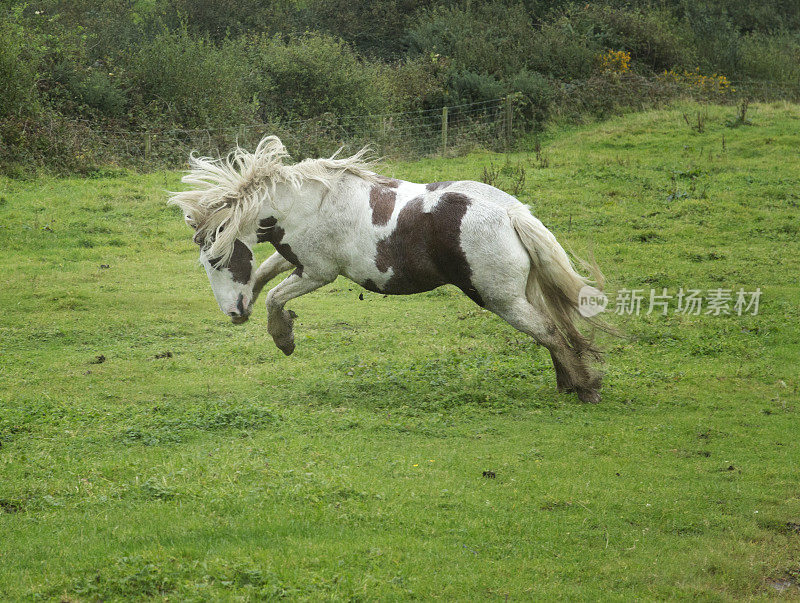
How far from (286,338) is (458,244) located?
2.06m

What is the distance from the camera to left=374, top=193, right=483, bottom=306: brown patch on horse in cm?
795

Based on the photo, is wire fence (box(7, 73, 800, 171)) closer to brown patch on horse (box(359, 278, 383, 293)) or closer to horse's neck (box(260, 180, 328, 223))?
horse's neck (box(260, 180, 328, 223))

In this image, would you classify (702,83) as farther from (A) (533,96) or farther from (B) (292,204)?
(B) (292,204)

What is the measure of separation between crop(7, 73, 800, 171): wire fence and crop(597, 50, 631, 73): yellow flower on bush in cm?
153

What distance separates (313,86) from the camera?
2469 cm

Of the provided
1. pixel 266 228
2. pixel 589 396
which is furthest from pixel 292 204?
pixel 589 396

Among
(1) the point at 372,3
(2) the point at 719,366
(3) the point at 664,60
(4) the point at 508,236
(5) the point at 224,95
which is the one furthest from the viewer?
(1) the point at 372,3

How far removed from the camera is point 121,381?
9.09 m

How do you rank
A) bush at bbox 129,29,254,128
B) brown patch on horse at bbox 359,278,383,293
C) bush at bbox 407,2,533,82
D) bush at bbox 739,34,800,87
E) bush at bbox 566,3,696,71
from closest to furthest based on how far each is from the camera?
brown patch on horse at bbox 359,278,383,293
bush at bbox 129,29,254,128
bush at bbox 407,2,533,82
bush at bbox 566,3,696,71
bush at bbox 739,34,800,87

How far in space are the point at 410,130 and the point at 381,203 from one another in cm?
1531

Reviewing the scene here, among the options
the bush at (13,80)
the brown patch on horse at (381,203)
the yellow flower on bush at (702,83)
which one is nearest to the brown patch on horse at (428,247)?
the brown patch on horse at (381,203)

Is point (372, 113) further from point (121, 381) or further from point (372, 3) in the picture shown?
point (121, 381)

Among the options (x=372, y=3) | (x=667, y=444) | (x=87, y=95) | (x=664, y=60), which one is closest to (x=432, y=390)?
(x=667, y=444)

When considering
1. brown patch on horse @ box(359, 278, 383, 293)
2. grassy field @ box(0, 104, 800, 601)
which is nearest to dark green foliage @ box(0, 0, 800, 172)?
grassy field @ box(0, 104, 800, 601)
